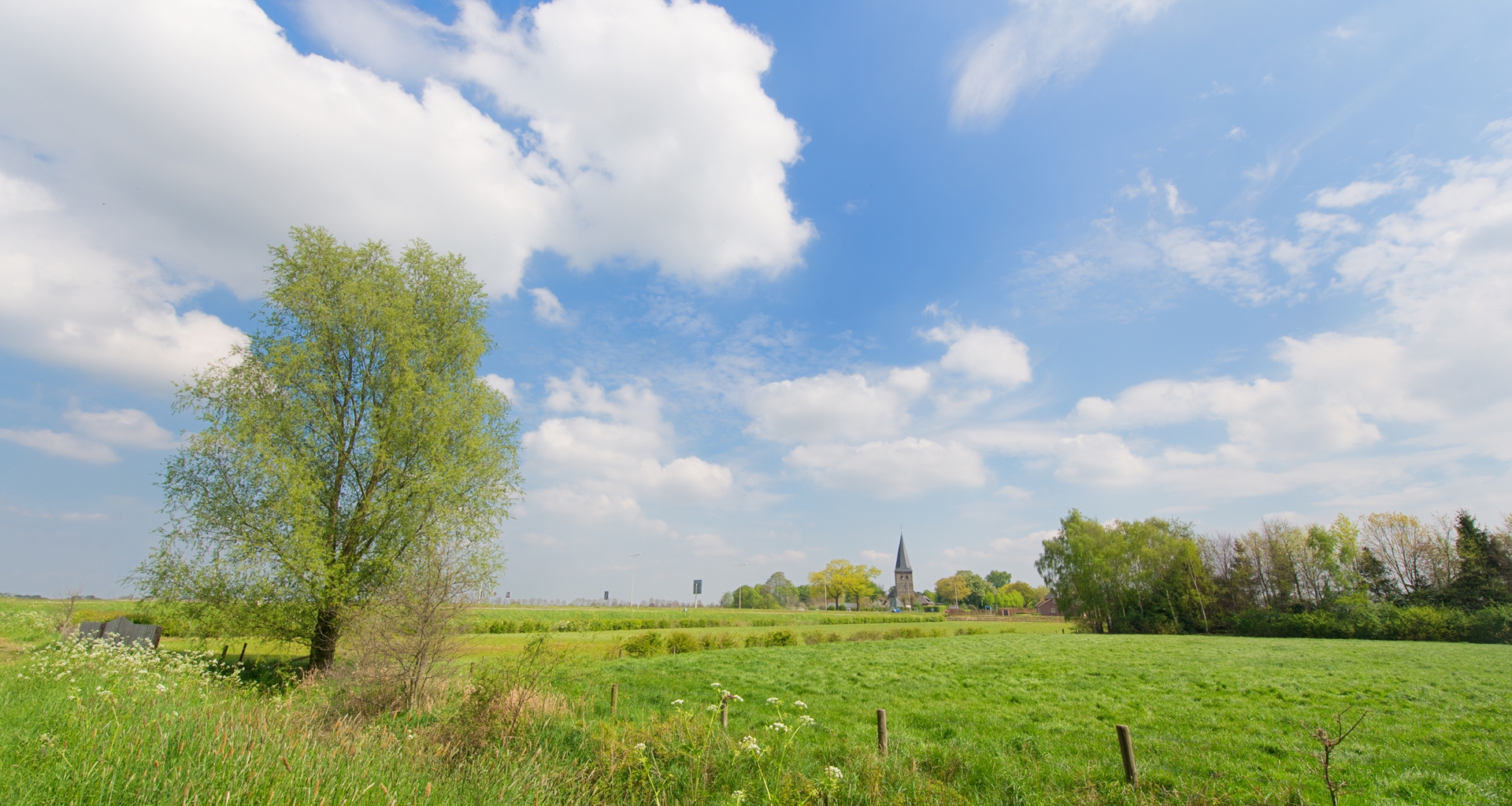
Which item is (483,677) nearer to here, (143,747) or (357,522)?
(143,747)

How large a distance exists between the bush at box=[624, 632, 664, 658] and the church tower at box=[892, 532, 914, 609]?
424 feet

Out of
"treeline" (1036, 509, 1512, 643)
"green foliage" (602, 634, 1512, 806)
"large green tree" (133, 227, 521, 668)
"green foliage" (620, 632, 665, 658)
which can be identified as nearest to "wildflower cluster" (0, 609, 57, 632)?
"large green tree" (133, 227, 521, 668)

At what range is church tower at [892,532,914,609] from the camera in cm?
15438

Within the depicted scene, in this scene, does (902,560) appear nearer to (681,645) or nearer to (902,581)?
(902,581)

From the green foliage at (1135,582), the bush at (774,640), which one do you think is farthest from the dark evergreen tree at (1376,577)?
the bush at (774,640)

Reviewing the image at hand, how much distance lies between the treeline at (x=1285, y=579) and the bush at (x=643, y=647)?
47778mm

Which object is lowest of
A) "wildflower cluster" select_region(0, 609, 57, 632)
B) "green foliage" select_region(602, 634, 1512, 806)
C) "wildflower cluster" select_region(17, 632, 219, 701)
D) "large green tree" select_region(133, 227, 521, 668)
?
"green foliage" select_region(602, 634, 1512, 806)

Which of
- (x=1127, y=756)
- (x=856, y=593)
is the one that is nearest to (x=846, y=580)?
(x=856, y=593)

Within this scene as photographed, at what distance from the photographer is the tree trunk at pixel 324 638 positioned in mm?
17797

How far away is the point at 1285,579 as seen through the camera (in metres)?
56.1

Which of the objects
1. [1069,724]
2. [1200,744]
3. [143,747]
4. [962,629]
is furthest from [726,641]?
[143,747]

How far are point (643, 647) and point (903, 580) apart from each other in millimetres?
134824

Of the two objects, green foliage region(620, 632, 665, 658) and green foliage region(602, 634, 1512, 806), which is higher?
green foliage region(602, 634, 1512, 806)

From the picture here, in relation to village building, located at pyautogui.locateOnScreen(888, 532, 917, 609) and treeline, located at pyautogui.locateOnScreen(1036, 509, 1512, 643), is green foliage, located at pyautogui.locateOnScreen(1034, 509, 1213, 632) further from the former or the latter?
village building, located at pyautogui.locateOnScreen(888, 532, 917, 609)
